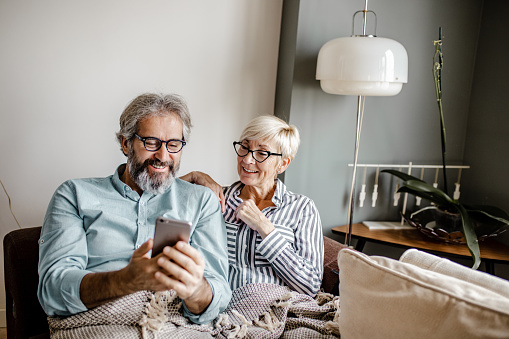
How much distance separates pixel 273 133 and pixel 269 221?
1.16ft

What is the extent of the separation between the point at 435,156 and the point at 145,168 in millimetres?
1824

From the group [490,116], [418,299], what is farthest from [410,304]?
[490,116]

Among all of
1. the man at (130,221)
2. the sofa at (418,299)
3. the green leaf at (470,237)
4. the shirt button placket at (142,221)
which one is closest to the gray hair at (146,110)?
the man at (130,221)

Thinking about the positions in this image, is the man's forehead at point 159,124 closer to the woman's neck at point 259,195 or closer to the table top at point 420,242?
the woman's neck at point 259,195

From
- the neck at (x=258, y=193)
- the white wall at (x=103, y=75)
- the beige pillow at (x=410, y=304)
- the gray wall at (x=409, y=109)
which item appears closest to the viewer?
the beige pillow at (x=410, y=304)

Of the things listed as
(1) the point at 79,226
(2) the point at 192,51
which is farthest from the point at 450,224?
(1) the point at 79,226

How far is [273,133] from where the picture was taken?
1880 millimetres

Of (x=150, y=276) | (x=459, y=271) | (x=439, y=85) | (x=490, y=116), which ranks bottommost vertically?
(x=150, y=276)

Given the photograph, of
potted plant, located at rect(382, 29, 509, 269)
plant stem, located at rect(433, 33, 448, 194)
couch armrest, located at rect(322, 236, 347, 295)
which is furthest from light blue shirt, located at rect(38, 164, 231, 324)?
plant stem, located at rect(433, 33, 448, 194)

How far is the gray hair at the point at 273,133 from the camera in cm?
187

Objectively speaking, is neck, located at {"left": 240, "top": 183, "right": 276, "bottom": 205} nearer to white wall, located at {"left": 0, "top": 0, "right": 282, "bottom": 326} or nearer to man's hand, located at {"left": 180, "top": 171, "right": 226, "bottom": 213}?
man's hand, located at {"left": 180, "top": 171, "right": 226, "bottom": 213}

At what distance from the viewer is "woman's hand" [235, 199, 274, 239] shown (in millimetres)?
1723

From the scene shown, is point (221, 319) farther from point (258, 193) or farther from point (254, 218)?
point (258, 193)

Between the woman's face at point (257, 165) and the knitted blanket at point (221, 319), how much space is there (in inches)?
16.7
